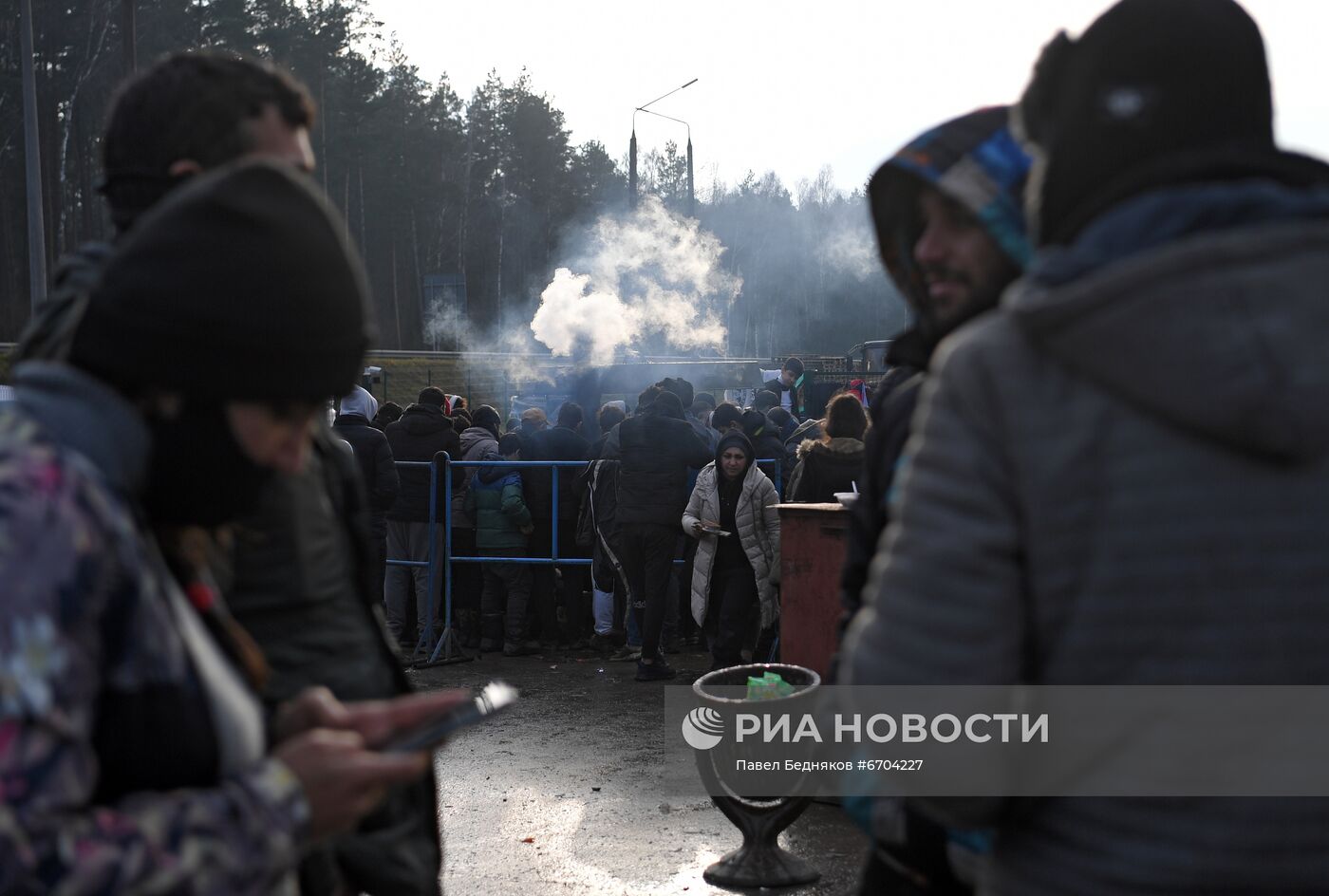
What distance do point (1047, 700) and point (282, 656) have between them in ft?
3.80

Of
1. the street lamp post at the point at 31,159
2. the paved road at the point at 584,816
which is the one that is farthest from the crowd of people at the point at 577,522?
the street lamp post at the point at 31,159

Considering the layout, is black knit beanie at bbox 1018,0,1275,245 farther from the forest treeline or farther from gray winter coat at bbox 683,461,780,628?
the forest treeline

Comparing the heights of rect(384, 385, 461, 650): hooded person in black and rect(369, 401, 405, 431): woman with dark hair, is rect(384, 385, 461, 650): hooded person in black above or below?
below

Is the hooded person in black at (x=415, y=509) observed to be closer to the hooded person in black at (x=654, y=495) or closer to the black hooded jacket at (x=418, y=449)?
the black hooded jacket at (x=418, y=449)

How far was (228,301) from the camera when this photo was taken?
4.47 ft

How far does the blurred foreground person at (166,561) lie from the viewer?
116 cm

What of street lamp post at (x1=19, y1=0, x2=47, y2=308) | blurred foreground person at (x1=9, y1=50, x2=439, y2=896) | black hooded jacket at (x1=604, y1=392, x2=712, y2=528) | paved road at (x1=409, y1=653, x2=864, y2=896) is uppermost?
street lamp post at (x1=19, y1=0, x2=47, y2=308)

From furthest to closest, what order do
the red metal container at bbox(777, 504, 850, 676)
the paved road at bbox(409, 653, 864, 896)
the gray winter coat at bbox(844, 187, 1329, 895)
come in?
the red metal container at bbox(777, 504, 850, 676), the paved road at bbox(409, 653, 864, 896), the gray winter coat at bbox(844, 187, 1329, 895)

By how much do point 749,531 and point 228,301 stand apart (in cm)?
765

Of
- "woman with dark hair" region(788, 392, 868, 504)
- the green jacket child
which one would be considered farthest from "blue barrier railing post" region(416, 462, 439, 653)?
"woman with dark hair" region(788, 392, 868, 504)

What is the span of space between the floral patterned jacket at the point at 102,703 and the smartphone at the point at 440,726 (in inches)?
9.6
